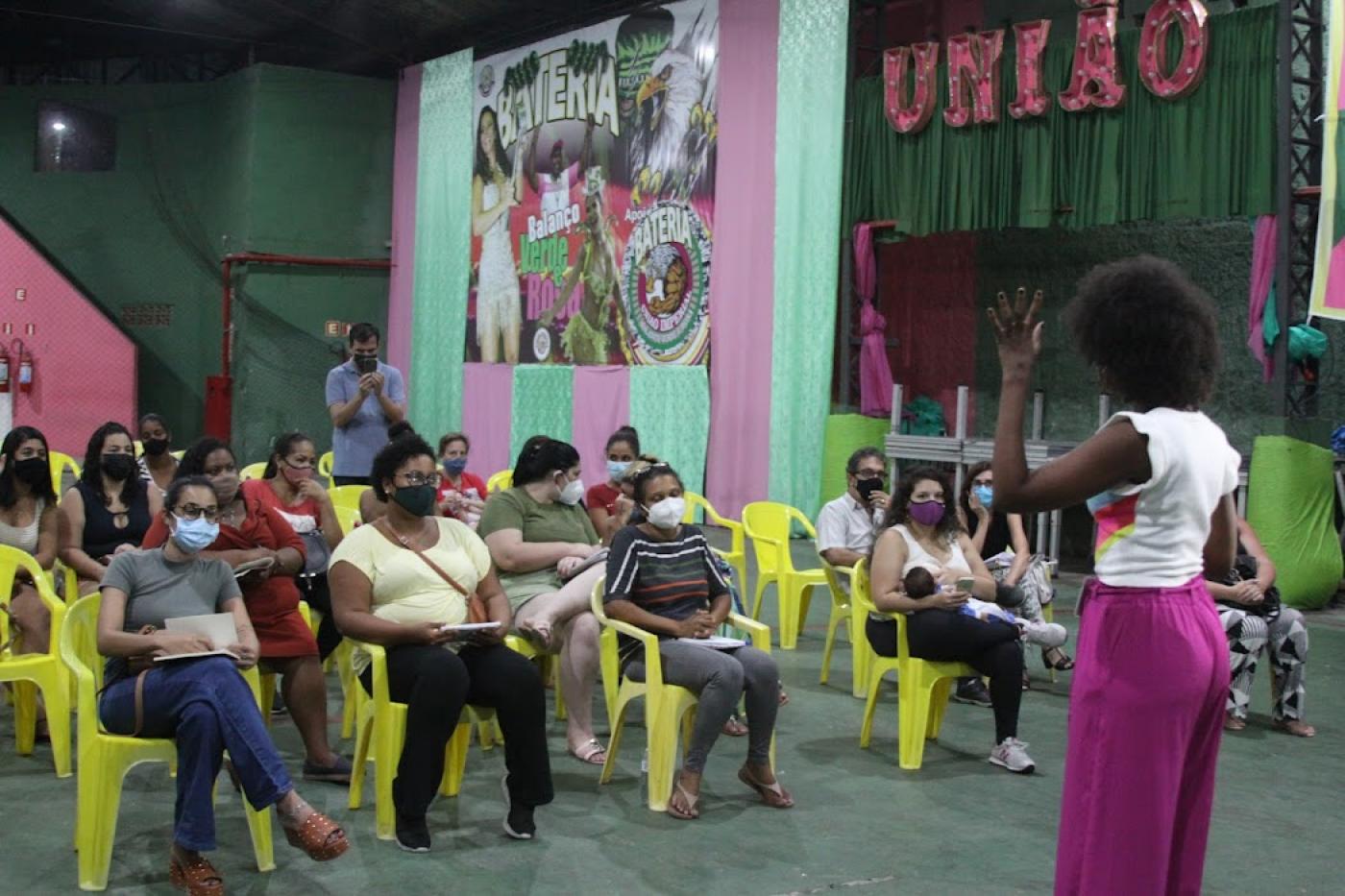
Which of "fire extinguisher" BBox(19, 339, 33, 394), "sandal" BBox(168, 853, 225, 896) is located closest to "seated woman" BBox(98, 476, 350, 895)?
"sandal" BBox(168, 853, 225, 896)

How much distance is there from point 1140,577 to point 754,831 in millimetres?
1998

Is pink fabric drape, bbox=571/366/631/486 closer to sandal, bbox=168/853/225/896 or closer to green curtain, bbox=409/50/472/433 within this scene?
green curtain, bbox=409/50/472/433

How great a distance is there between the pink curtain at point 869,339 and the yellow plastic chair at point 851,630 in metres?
4.90

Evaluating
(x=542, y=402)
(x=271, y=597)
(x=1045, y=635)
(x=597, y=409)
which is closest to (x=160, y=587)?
(x=271, y=597)

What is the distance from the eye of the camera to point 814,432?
1131cm

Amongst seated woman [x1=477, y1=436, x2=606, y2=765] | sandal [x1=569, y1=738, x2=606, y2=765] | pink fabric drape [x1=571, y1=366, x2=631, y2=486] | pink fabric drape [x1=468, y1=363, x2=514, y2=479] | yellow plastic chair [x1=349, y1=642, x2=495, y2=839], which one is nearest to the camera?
yellow plastic chair [x1=349, y1=642, x2=495, y2=839]

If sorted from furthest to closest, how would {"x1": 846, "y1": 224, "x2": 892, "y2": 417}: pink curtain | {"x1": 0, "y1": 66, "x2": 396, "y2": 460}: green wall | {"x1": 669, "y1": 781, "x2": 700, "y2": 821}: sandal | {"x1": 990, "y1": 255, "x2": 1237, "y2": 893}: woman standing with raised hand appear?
{"x1": 0, "y1": 66, "x2": 396, "y2": 460}: green wall, {"x1": 846, "y1": 224, "x2": 892, "y2": 417}: pink curtain, {"x1": 669, "y1": 781, "x2": 700, "y2": 821}: sandal, {"x1": 990, "y1": 255, "x2": 1237, "y2": 893}: woman standing with raised hand

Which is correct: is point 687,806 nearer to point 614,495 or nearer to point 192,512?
point 192,512

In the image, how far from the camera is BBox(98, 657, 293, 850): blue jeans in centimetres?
365

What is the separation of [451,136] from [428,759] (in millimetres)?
12149

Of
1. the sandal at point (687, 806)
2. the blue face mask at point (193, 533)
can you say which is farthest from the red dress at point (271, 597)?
the sandal at point (687, 806)

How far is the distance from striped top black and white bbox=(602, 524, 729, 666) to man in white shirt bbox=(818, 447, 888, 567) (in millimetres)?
1640

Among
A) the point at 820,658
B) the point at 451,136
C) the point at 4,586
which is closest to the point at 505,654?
the point at 4,586

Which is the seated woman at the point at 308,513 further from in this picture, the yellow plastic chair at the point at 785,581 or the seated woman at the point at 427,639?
the yellow plastic chair at the point at 785,581
